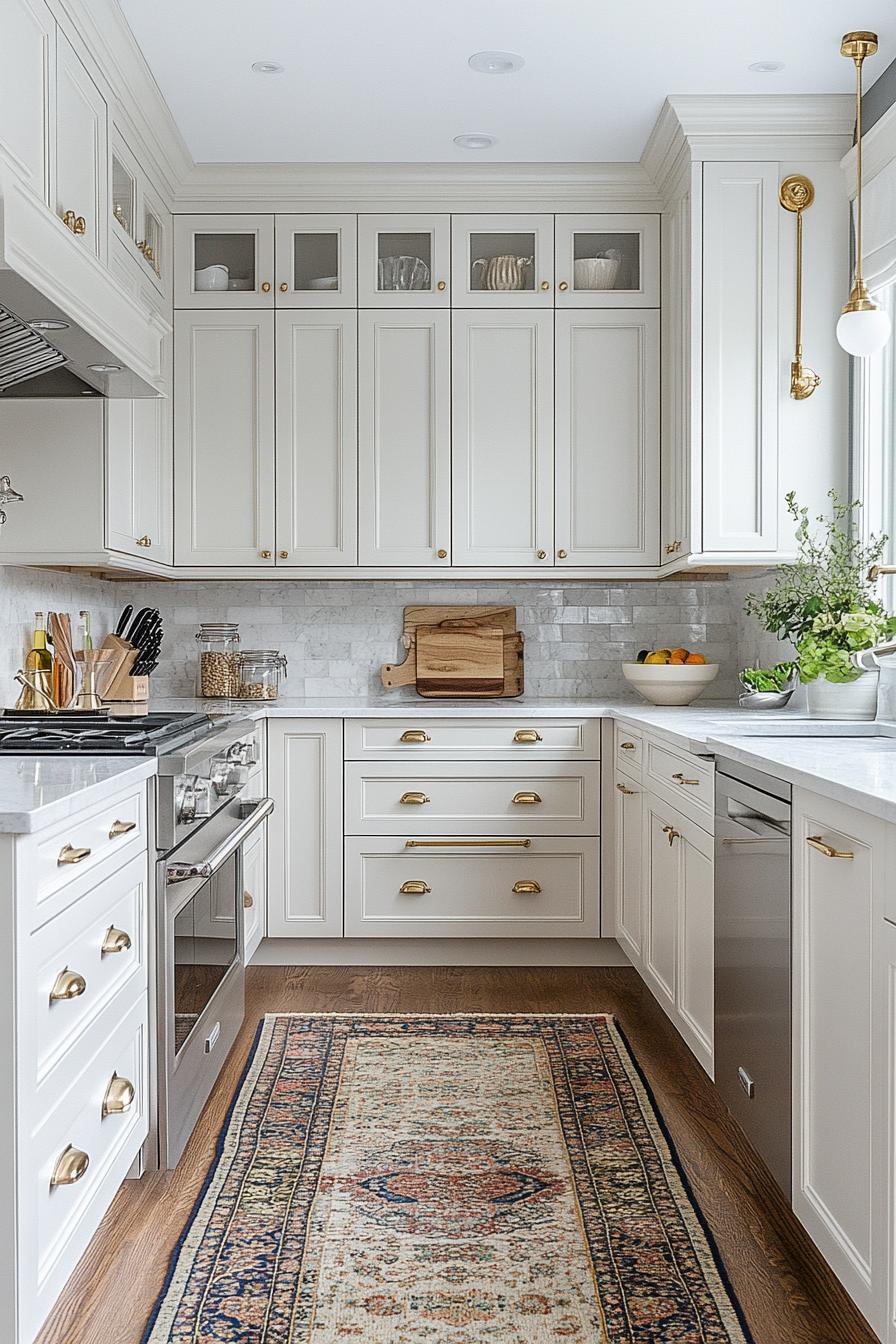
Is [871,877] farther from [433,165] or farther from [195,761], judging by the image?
Result: [433,165]

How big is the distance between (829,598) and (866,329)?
2.53 ft

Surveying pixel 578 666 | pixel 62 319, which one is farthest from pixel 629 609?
pixel 62 319

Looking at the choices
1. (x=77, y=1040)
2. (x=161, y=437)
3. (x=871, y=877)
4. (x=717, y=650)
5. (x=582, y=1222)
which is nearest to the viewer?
(x=871, y=877)

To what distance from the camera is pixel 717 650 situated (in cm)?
442

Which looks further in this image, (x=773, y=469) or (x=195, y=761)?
(x=773, y=469)

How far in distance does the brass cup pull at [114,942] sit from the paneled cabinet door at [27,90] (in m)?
1.42

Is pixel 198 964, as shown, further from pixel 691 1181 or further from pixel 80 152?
pixel 80 152

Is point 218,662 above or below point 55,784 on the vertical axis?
above

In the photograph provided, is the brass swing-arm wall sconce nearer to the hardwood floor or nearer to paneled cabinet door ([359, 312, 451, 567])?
paneled cabinet door ([359, 312, 451, 567])

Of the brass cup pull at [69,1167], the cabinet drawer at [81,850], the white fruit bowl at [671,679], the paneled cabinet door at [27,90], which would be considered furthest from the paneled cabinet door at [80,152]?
the white fruit bowl at [671,679]

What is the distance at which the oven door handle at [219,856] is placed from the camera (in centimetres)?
238

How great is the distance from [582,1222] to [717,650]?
260 centimetres

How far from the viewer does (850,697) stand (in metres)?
3.06

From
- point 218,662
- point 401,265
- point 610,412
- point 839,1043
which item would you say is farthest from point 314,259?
point 839,1043
